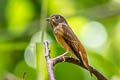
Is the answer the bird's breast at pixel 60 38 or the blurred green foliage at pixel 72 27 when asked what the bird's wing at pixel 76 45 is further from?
the blurred green foliage at pixel 72 27

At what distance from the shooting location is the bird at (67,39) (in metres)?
1.19

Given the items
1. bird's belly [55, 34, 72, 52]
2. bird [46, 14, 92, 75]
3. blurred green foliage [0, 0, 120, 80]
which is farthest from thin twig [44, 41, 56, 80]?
blurred green foliage [0, 0, 120, 80]

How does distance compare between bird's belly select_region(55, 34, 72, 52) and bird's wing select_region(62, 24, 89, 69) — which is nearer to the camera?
bird's wing select_region(62, 24, 89, 69)

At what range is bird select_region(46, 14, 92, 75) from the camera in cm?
119

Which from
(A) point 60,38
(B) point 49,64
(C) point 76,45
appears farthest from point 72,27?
(B) point 49,64

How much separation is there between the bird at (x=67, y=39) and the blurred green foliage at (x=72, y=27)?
148 mm

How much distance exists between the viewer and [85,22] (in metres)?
2.25

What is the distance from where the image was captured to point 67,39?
135cm

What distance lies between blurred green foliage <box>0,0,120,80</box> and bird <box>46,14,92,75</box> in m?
0.15

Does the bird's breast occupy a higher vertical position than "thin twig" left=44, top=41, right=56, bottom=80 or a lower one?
higher

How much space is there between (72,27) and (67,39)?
86 centimetres

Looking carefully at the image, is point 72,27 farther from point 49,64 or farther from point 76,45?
point 49,64

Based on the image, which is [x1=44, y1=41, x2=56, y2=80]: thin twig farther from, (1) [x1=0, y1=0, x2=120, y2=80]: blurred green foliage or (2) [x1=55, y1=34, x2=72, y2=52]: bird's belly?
(1) [x1=0, y1=0, x2=120, y2=80]: blurred green foliage

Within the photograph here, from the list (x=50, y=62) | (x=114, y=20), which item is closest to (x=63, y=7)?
(x=114, y=20)
